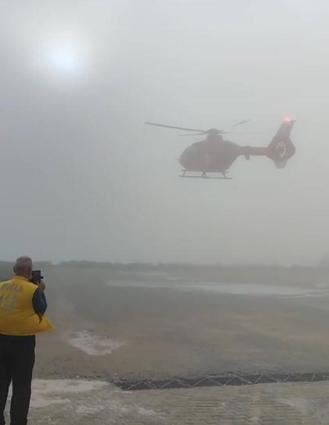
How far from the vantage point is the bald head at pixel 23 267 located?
403 cm

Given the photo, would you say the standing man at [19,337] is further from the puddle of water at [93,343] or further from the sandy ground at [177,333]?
the puddle of water at [93,343]

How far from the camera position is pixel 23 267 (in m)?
4.03

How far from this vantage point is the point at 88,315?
11469 millimetres

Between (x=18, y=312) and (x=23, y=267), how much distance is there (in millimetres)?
338

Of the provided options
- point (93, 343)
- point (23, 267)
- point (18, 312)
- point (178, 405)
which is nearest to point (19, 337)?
point (18, 312)

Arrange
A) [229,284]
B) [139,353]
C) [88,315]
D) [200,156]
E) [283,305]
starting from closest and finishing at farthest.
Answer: [139,353] < [88,315] < [283,305] < [200,156] < [229,284]

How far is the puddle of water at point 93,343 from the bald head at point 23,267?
3.94 metres

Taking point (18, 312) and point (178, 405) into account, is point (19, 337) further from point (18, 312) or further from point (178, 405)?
point (178, 405)

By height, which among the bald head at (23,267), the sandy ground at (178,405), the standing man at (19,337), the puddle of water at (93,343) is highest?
the bald head at (23,267)

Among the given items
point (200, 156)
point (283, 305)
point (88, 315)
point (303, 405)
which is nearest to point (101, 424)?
point (303, 405)

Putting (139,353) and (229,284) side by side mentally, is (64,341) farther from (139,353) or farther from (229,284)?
(229,284)

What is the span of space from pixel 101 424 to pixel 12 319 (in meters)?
1.31

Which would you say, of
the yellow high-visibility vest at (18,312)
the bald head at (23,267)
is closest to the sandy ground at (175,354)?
the yellow high-visibility vest at (18,312)

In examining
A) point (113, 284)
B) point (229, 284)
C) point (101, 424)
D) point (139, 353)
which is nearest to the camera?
point (101, 424)
